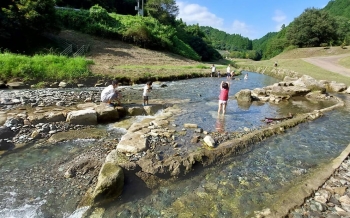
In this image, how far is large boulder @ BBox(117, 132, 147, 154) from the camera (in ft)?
26.5

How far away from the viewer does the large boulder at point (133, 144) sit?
806 centimetres

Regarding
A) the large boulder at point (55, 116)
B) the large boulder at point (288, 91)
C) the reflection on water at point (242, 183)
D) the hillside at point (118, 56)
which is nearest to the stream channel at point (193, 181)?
the reflection on water at point (242, 183)

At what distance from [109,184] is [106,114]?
20.7 ft

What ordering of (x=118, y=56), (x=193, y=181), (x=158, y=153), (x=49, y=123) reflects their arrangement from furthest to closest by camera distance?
(x=118, y=56) < (x=49, y=123) < (x=158, y=153) < (x=193, y=181)

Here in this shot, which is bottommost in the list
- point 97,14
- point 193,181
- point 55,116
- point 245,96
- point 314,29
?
point 193,181

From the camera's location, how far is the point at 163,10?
71438mm

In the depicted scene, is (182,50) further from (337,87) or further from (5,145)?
(5,145)

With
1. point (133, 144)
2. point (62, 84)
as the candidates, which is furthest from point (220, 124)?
point (62, 84)

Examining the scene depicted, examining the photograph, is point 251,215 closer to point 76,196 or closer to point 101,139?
point 76,196

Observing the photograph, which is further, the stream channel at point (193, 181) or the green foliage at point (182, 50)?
the green foliage at point (182, 50)

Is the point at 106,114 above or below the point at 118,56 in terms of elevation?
below

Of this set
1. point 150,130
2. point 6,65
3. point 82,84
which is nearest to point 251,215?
point 150,130

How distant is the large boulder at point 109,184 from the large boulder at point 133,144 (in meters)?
1.43

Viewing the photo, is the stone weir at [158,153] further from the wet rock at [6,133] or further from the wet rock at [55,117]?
the wet rock at [6,133]
